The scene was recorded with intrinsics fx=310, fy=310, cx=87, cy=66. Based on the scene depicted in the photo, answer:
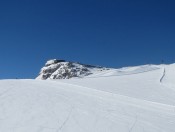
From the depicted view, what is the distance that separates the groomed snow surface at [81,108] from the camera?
6973 mm

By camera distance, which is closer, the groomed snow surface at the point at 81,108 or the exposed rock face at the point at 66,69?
the groomed snow surface at the point at 81,108

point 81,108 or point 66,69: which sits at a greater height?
point 66,69

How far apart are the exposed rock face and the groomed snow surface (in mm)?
42235

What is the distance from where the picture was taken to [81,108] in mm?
8289

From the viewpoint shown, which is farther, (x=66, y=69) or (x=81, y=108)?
(x=66, y=69)

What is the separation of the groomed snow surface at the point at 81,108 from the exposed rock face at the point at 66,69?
42235 millimetres

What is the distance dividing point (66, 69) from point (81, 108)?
199ft

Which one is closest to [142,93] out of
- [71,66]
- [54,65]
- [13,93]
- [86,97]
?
[86,97]

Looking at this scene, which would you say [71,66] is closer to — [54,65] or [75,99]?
[54,65]

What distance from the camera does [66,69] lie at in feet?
226

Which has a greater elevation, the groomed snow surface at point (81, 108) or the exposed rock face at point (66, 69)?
the exposed rock face at point (66, 69)

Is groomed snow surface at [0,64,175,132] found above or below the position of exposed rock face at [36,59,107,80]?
below

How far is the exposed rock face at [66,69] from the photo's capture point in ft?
200

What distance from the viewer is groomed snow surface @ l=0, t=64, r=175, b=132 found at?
6.97 m
